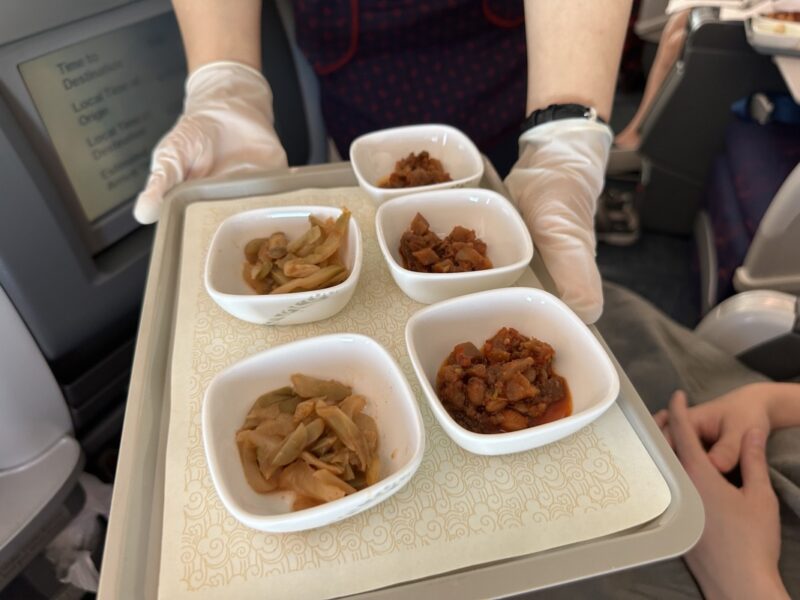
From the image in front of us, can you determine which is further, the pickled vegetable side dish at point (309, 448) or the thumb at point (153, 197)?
the thumb at point (153, 197)

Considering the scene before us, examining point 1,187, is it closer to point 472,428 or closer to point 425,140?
point 425,140

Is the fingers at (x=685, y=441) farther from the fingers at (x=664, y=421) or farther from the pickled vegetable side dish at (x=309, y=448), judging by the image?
the pickled vegetable side dish at (x=309, y=448)

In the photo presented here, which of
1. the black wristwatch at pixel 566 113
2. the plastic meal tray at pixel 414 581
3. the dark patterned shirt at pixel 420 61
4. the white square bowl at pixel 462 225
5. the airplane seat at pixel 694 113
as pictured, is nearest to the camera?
the plastic meal tray at pixel 414 581

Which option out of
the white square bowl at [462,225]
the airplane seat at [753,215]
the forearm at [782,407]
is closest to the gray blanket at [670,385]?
the forearm at [782,407]

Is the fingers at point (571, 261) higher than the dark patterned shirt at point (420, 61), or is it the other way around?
the dark patterned shirt at point (420, 61)

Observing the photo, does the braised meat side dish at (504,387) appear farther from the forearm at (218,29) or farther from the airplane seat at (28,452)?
the forearm at (218,29)

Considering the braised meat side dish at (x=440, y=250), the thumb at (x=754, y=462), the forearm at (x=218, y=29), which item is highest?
the forearm at (x=218, y=29)

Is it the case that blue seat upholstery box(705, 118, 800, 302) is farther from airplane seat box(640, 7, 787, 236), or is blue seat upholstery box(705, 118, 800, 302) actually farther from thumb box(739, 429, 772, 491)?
thumb box(739, 429, 772, 491)

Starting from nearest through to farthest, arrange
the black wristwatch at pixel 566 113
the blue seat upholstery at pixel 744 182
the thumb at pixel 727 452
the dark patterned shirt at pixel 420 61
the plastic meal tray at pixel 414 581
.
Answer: the plastic meal tray at pixel 414 581, the thumb at pixel 727 452, the black wristwatch at pixel 566 113, the dark patterned shirt at pixel 420 61, the blue seat upholstery at pixel 744 182
